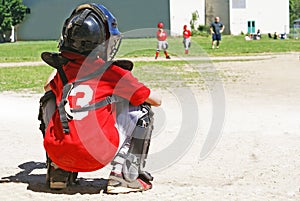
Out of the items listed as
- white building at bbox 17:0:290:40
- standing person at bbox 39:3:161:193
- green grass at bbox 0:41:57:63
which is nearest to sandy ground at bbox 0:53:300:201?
standing person at bbox 39:3:161:193

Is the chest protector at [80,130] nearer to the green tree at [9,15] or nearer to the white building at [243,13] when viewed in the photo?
the green tree at [9,15]

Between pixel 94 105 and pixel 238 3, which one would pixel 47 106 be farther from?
pixel 238 3

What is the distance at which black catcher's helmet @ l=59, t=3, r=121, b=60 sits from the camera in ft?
14.6

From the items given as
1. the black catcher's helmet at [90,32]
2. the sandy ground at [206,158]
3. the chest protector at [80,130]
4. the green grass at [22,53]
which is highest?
the black catcher's helmet at [90,32]

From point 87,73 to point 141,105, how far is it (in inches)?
19.5

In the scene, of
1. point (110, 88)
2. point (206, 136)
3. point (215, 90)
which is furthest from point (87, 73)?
point (215, 90)

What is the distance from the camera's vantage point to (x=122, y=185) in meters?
4.73

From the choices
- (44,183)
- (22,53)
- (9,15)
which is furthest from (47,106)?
(9,15)

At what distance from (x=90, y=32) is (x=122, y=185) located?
48.1 inches

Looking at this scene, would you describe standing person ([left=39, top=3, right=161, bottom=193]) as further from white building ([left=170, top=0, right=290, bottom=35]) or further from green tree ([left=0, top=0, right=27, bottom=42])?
white building ([left=170, top=0, right=290, bottom=35])

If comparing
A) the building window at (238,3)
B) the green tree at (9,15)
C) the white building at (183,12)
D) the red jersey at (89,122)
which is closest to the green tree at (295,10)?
the building window at (238,3)

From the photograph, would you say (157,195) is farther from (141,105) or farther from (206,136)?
(206,136)

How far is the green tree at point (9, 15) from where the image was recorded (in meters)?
48.7

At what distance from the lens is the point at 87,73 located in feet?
14.9
